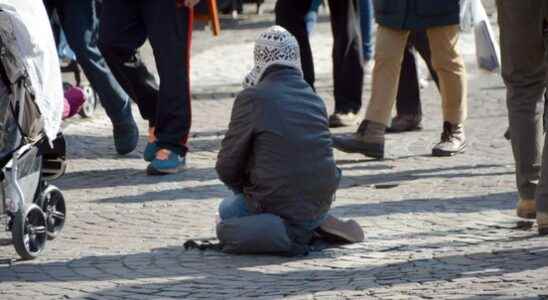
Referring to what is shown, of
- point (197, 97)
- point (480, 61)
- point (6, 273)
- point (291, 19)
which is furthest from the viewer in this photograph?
point (197, 97)

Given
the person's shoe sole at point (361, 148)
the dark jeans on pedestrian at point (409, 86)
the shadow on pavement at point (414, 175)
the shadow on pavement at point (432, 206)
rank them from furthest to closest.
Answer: the dark jeans on pedestrian at point (409, 86), the person's shoe sole at point (361, 148), the shadow on pavement at point (414, 175), the shadow on pavement at point (432, 206)

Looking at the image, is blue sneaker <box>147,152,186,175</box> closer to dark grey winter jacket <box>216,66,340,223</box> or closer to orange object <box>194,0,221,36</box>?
orange object <box>194,0,221,36</box>

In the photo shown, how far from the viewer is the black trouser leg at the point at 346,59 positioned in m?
11.7

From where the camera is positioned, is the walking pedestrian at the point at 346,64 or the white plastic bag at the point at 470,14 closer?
the white plastic bag at the point at 470,14

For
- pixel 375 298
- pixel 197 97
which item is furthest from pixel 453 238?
pixel 197 97

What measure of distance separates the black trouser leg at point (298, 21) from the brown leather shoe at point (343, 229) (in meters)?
3.80

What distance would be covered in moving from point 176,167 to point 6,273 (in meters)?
2.69

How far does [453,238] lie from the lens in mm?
7770

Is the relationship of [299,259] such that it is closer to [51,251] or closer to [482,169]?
[51,251]

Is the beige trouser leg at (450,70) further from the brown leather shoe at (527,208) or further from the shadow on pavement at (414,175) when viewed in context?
the brown leather shoe at (527,208)

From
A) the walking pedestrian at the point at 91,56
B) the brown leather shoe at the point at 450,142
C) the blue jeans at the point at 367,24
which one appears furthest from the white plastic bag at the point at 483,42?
the blue jeans at the point at 367,24

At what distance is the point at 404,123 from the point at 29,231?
4.49 meters

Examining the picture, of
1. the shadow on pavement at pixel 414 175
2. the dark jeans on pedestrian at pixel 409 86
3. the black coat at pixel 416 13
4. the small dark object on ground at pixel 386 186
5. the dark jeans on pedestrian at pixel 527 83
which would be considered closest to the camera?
the dark jeans on pedestrian at pixel 527 83

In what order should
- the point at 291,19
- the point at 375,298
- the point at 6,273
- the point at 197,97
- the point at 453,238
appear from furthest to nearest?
the point at 197,97
the point at 291,19
the point at 453,238
the point at 6,273
the point at 375,298
